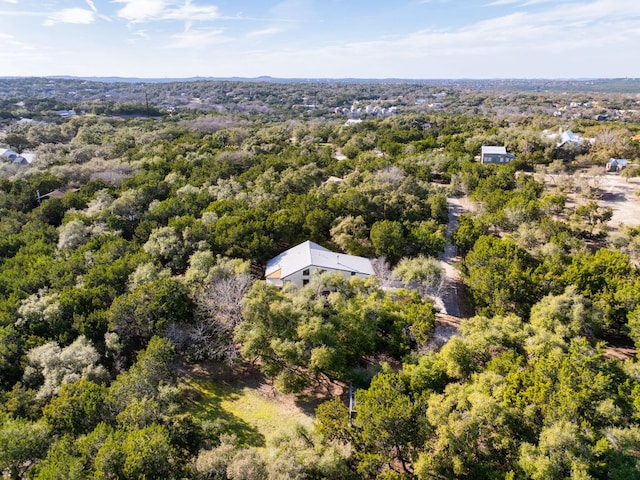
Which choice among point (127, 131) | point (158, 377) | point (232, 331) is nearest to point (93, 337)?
point (158, 377)

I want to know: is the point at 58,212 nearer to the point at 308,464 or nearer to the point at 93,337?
the point at 93,337

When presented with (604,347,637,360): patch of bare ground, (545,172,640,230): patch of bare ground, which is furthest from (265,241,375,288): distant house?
(545,172,640,230): patch of bare ground

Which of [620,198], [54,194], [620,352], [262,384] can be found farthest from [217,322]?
[620,198]

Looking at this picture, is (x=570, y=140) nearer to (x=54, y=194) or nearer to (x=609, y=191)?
(x=609, y=191)

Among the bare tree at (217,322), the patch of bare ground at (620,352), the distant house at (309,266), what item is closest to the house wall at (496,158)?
the distant house at (309,266)

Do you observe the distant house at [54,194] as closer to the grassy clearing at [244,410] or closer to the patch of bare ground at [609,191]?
the grassy clearing at [244,410]

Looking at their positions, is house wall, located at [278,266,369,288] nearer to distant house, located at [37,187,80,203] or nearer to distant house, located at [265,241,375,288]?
distant house, located at [265,241,375,288]
